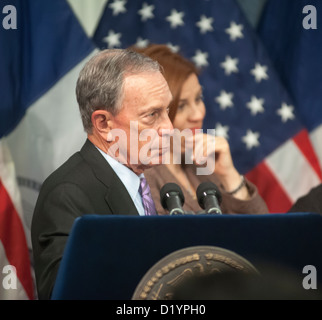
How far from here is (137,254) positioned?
1.21 metres

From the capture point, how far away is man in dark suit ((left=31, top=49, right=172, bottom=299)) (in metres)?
1.75

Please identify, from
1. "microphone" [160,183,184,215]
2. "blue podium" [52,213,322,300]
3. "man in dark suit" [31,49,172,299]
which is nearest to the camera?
"blue podium" [52,213,322,300]

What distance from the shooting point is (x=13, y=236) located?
282cm

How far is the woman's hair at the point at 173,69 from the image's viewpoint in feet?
8.57

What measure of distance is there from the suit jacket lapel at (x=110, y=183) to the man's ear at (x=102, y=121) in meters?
0.06

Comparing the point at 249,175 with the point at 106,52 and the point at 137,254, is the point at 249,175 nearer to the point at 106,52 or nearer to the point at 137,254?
the point at 106,52

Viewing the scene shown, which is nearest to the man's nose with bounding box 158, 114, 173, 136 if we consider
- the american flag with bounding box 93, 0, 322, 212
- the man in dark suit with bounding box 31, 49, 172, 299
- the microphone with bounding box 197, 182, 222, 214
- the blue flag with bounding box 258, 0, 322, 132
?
the man in dark suit with bounding box 31, 49, 172, 299

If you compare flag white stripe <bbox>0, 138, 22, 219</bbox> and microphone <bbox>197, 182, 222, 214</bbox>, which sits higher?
microphone <bbox>197, 182, 222, 214</bbox>

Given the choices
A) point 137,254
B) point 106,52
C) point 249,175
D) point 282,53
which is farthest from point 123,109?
point 282,53

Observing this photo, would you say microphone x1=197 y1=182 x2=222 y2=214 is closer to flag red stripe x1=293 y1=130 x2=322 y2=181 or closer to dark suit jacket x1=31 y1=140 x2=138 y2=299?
dark suit jacket x1=31 y1=140 x2=138 y2=299

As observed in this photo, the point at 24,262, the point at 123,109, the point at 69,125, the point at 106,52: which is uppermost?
the point at 106,52

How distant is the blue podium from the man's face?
0.66m

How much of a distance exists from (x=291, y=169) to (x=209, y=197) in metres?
1.98

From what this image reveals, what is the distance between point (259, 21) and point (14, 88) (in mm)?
1371
